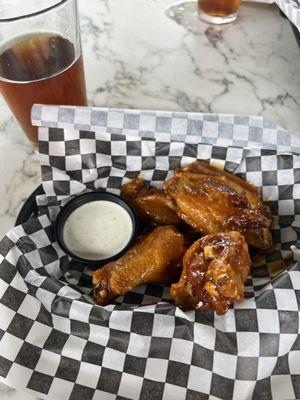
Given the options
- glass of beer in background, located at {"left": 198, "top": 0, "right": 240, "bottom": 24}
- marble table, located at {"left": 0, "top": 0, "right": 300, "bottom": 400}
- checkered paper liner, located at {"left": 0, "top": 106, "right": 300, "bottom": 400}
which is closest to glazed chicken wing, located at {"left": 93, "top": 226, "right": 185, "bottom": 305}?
checkered paper liner, located at {"left": 0, "top": 106, "right": 300, "bottom": 400}

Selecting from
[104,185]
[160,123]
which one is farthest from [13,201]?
[160,123]

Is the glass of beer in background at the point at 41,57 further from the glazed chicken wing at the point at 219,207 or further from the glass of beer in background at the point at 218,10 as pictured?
the glass of beer in background at the point at 218,10

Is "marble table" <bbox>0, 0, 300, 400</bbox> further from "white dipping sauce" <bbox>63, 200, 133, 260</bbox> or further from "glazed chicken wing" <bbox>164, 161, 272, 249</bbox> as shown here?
"glazed chicken wing" <bbox>164, 161, 272, 249</bbox>

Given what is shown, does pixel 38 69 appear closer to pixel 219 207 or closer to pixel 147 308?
pixel 219 207

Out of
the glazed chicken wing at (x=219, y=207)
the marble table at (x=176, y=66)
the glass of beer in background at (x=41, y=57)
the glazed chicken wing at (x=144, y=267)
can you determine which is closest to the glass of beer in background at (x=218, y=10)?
the marble table at (x=176, y=66)

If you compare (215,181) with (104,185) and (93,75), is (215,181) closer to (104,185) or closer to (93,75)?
(104,185)

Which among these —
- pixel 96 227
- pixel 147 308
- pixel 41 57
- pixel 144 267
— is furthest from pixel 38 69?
pixel 147 308
